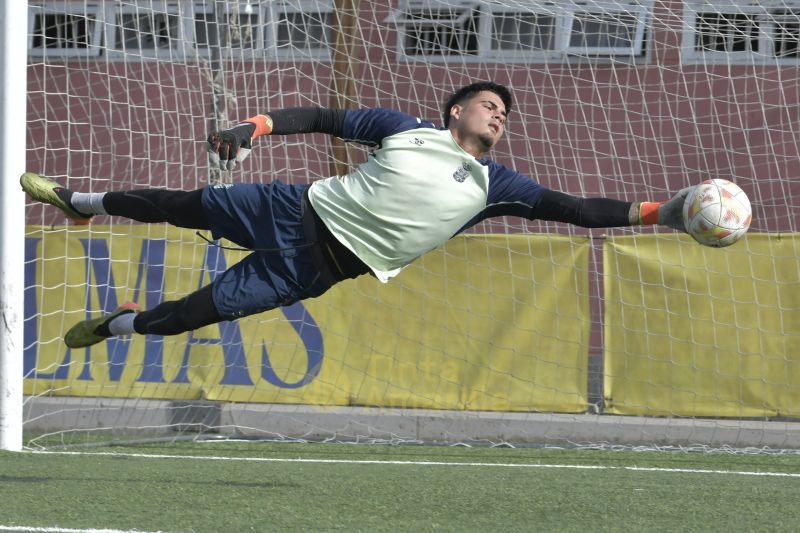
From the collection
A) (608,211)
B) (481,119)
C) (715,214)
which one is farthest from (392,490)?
(715,214)

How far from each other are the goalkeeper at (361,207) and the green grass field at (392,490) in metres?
Result: 0.89

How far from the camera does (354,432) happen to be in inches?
344

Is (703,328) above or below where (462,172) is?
below

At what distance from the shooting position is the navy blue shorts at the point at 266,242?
5.50 meters

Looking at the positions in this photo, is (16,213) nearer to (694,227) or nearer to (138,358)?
(138,358)

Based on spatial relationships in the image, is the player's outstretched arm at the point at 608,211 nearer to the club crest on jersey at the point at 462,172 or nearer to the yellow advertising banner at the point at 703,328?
the club crest on jersey at the point at 462,172

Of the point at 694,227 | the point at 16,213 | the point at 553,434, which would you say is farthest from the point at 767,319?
the point at 16,213

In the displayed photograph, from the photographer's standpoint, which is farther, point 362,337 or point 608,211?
point 362,337

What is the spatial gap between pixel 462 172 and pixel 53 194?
82.6 inches

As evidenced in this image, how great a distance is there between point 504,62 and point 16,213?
453cm

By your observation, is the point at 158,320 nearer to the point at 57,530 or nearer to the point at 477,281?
the point at 57,530

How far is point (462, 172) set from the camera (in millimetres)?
5477

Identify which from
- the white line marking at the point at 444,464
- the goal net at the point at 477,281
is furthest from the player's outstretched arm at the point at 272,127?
the goal net at the point at 477,281

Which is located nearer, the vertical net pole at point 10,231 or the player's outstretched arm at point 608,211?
the player's outstretched arm at point 608,211
